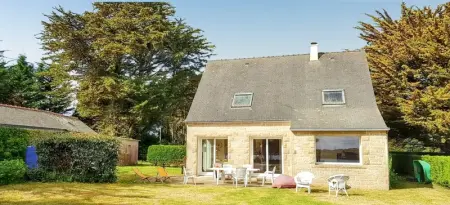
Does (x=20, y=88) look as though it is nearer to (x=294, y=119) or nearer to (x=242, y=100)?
(x=242, y=100)

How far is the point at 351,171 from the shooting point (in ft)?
50.9

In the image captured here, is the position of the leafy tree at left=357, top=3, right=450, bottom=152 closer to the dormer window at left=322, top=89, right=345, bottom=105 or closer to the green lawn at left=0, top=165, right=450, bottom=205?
the dormer window at left=322, top=89, right=345, bottom=105

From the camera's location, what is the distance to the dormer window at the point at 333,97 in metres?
17.3

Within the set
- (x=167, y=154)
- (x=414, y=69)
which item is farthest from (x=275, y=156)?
A: (x=167, y=154)

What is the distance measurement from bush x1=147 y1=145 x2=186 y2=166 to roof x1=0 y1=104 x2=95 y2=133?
269 inches

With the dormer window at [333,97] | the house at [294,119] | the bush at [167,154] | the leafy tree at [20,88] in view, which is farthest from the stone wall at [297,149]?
the leafy tree at [20,88]

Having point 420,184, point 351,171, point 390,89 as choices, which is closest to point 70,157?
point 351,171

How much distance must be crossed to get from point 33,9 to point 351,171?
45.2ft

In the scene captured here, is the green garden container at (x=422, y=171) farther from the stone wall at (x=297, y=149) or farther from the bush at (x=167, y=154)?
the bush at (x=167, y=154)

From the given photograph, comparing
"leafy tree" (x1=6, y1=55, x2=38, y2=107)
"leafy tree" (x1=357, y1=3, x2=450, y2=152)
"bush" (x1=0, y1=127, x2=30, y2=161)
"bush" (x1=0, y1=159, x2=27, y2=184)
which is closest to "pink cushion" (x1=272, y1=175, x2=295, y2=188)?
"leafy tree" (x1=357, y1=3, x2=450, y2=152)

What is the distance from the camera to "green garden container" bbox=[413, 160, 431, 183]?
17344 millimetres

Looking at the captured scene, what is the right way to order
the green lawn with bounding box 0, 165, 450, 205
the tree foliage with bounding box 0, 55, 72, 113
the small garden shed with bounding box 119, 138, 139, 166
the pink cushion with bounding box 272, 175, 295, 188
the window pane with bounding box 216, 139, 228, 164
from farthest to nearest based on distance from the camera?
1. the tree foliage with bounding box 0, 55, 72, 113
2. the small garden shed with bounding box 119, 138, 139, 166
3. the window pane with bounding box 216, 139, 228, 164
4. the pink cushion with bounding box 272, 175, 295, 188
5. the green lawn with bounding box 0, 165, 450, 205

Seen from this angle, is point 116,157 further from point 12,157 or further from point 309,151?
point 309,151

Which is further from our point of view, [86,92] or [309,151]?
[86,92]
